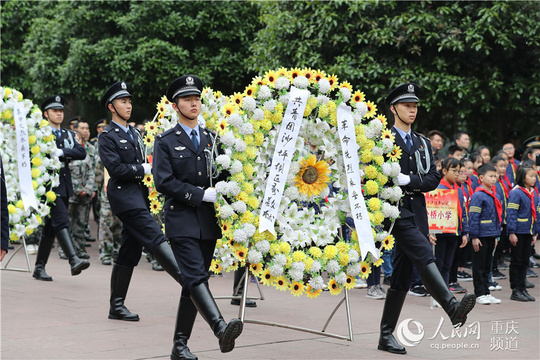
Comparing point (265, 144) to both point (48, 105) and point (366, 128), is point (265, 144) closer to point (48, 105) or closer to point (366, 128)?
point (366, 128)

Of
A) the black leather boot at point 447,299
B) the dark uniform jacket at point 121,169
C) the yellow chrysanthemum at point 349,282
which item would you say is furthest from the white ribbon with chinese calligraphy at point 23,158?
the black leather boot at point 447,299

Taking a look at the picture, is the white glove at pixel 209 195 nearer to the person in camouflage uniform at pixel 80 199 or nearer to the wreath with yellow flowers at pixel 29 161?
the wreath with yellow flowers at pixel 29 161

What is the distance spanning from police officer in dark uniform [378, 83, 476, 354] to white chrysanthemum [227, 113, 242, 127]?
1.52 meters

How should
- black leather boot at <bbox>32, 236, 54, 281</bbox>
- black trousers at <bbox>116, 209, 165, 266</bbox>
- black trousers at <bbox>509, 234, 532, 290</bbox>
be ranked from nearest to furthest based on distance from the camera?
black trousers at <bbox>116, 209, 165, 266</bbox>, black trousers at <bbox>509, 234, 532, 290</bbox>, black leather boot at <bbox>32, 236, 54, 281</bbox>

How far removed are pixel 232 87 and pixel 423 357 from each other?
12767 mm

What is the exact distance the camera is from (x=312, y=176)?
7023 mm

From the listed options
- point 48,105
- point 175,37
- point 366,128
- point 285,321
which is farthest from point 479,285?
point 175,37

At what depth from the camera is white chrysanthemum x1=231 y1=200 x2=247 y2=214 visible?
6.45m

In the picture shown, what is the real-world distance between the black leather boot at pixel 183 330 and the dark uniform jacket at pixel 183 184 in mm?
559

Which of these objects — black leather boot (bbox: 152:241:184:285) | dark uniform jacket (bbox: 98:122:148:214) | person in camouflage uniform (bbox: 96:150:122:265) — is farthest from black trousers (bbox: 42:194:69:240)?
black leather boot (bbox: 152:241:184:285)

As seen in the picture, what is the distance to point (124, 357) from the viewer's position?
6297 mm

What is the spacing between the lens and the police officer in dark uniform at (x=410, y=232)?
6.68m

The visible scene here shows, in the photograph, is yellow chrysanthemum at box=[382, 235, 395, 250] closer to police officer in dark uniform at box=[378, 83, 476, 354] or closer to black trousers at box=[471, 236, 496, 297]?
police officer in dark uniform at box=[378, 83, 476, 354]

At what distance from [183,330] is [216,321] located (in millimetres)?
474
